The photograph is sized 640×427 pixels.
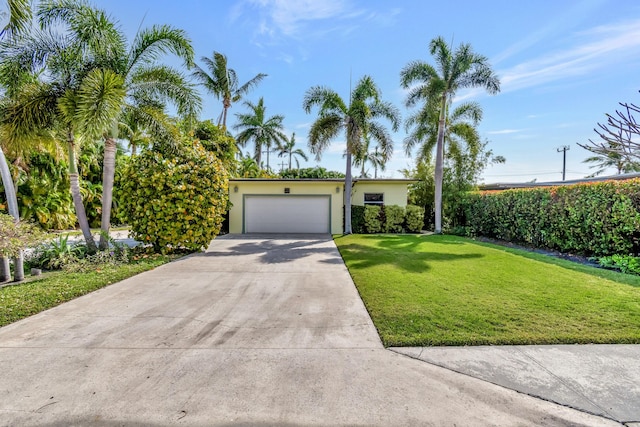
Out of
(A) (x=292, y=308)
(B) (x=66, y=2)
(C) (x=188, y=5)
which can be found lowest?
(A) (x=292, y=308)

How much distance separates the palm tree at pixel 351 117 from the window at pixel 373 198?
1.98 m

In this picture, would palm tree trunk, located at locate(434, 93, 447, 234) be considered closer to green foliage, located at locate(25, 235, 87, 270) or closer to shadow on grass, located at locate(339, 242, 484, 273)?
shadow on grass, located at locate(339, 242, 484, 273)

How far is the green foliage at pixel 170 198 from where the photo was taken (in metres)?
8.52

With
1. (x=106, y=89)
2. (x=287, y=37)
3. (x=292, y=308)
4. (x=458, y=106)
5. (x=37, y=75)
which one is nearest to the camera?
(x=292, y=308)

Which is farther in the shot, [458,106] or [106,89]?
[458,106]

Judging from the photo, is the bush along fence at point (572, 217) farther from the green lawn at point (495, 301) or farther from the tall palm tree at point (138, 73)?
the tall palm tree at point (138, 73)

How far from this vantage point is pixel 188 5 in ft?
27.8

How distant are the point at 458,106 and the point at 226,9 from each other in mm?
12344

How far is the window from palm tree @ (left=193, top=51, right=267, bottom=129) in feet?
34.4

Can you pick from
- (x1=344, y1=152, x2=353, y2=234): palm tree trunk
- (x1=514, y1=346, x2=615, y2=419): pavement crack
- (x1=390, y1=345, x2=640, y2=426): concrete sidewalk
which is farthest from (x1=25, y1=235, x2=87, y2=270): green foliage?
(x1=344, y1=152, x2=353, y2=234): palm tree trunk

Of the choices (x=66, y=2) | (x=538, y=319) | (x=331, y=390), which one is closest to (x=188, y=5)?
(x=66, y=2)

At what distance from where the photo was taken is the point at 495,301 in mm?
4656

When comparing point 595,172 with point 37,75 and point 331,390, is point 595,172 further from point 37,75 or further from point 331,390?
point 37,75

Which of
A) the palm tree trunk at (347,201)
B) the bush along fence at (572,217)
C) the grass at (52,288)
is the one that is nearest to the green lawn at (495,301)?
the bush along fence at (572,217)
